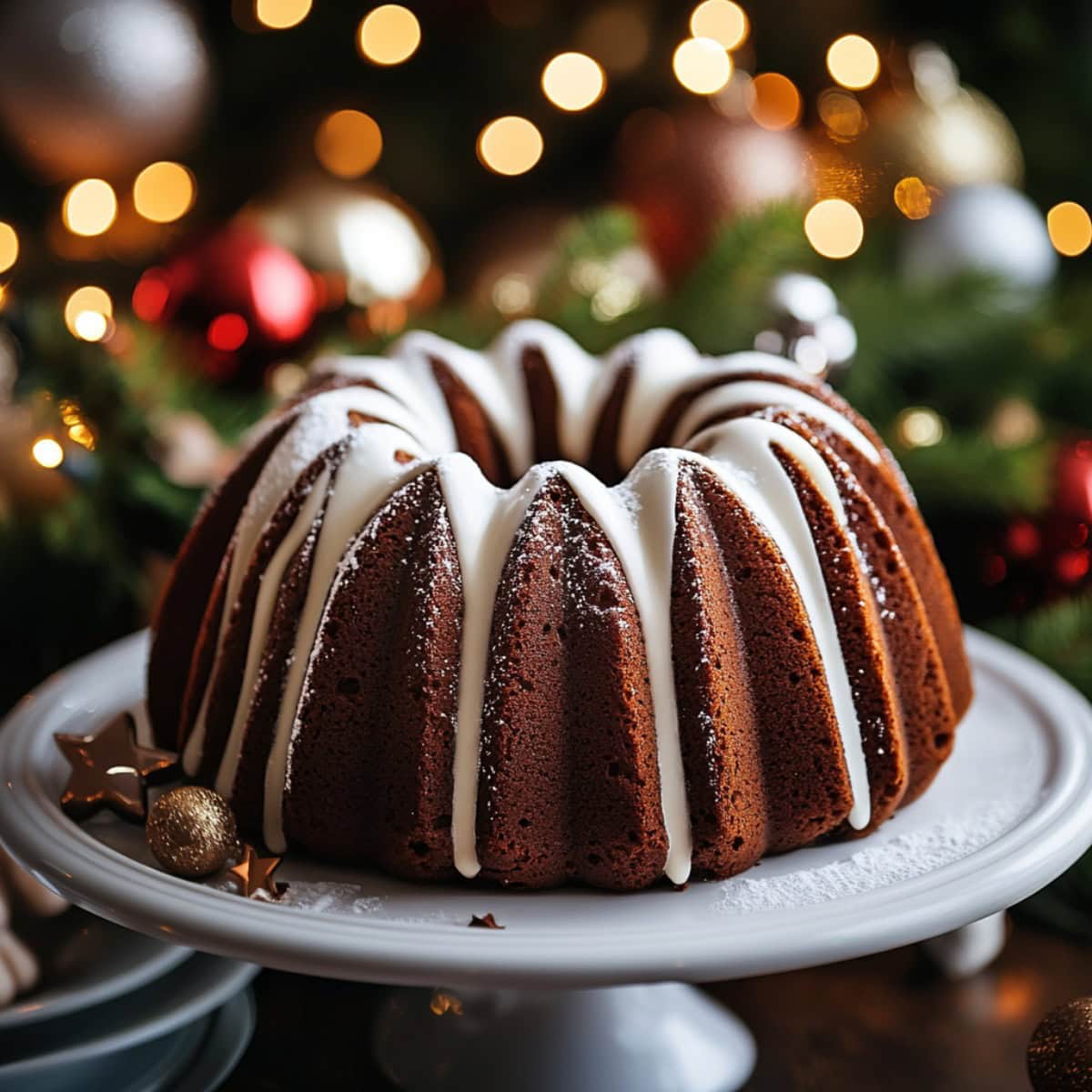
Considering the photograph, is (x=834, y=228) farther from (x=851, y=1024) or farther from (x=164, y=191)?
(x=851, y=1024)

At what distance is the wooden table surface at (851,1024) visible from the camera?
3.69ft

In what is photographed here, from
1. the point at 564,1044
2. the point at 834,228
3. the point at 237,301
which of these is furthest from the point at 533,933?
the point at 834,228

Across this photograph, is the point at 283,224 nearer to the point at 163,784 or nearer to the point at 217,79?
the point at 217,79

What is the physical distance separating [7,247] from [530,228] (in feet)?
2.57

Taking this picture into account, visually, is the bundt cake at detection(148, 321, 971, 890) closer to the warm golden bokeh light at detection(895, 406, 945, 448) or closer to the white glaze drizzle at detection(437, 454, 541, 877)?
the white glaze drizzle at detection(437, 454, 541, 877)

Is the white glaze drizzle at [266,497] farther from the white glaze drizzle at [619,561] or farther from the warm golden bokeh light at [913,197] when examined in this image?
the warm golden bokeh light at [913,197]

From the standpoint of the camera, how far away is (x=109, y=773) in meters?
0.99

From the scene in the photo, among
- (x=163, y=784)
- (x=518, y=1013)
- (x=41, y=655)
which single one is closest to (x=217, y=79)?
Answer: (x=41, y=655)

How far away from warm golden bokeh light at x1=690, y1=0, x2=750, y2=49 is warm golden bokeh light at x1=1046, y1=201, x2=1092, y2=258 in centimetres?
69

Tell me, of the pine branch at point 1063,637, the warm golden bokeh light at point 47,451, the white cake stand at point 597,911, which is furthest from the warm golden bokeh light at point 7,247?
the pine branch at point 1063,637

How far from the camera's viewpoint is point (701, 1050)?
3.69 ft

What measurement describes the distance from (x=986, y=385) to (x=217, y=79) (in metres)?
1.21

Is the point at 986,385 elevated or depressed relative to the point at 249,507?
depressed

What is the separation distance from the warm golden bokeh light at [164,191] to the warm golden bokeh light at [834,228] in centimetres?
99
